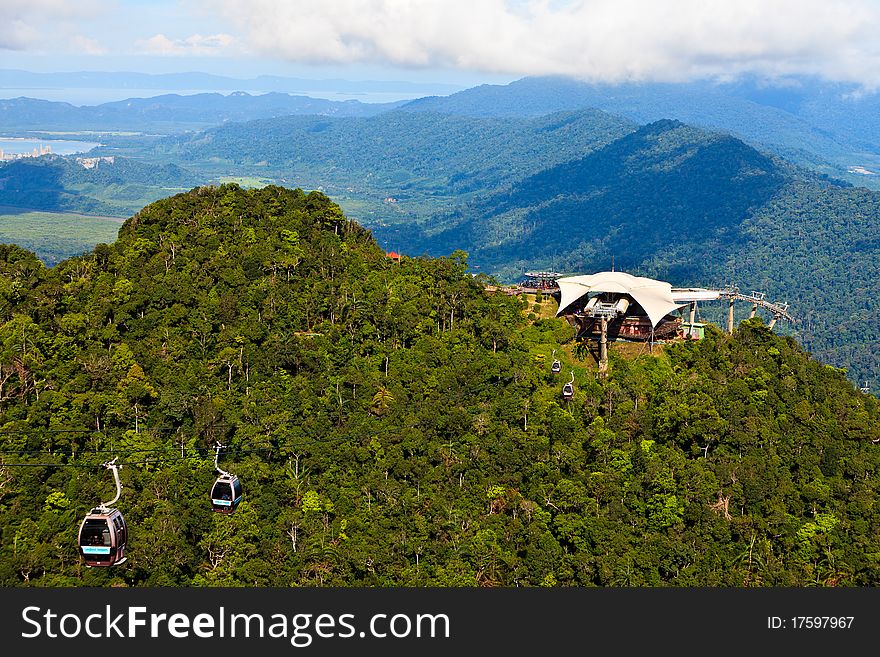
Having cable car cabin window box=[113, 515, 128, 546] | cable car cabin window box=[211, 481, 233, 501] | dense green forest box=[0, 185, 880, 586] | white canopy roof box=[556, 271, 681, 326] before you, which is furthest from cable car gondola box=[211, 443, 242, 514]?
white canopy roof box=[556, 271, 681, 326]

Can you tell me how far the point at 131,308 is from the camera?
5422 cm

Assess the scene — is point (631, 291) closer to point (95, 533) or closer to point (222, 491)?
point (222, 491)

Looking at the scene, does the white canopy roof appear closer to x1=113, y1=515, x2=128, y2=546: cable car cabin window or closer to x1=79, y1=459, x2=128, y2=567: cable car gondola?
x1=113, y1=515, x2=128, y2=546: cable car cabin window

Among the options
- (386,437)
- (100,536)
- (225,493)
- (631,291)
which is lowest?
(386,437)

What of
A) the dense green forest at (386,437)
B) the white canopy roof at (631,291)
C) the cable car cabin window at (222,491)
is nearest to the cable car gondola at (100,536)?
the cable car cabin window at (222,491)

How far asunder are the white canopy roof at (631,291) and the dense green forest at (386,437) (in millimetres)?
2837

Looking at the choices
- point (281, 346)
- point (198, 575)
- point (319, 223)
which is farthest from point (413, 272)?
point (198, 575)

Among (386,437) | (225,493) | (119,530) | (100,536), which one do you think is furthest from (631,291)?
(100,536)

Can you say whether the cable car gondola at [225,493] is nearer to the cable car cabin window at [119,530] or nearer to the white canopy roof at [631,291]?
the cable car cabin window at [119,530]

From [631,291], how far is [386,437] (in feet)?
72.7

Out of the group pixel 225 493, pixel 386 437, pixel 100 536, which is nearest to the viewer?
pixel 100 536

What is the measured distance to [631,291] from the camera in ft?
206

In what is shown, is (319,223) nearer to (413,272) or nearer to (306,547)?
(413,272)

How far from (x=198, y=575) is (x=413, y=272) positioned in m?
27.6
